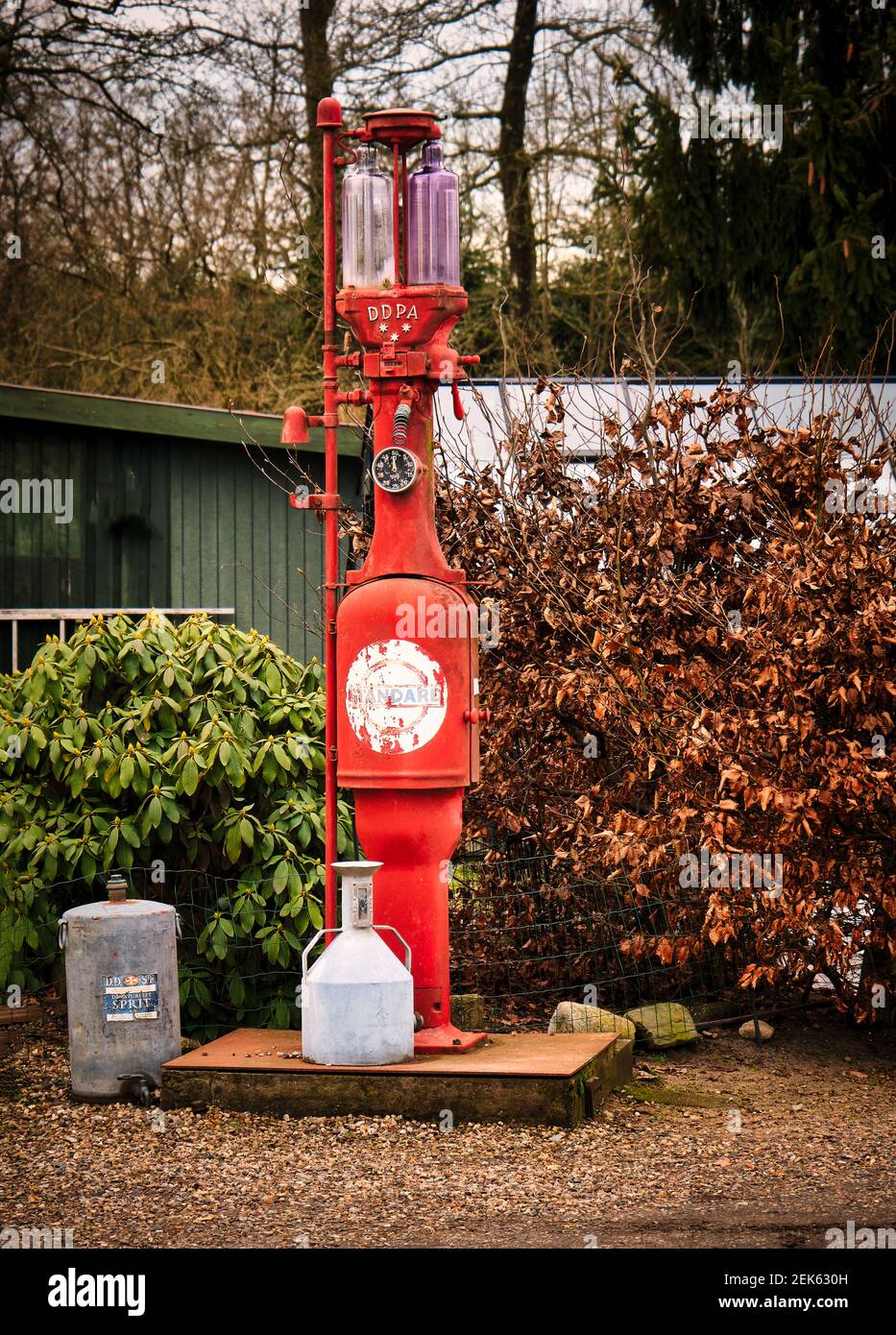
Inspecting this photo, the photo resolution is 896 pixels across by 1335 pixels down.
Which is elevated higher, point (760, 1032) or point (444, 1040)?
point (444, 1040)

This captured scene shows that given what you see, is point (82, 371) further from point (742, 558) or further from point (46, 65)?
point (742, 558)

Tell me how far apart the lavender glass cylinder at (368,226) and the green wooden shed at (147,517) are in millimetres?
4371

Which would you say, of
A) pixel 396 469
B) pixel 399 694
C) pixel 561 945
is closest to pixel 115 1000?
pixel 399 694

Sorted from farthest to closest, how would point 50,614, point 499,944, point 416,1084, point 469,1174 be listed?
1. point 50,614
2. point 499,944
3. point 416,1084
4. point 469,1174

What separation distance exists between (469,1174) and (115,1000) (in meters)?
1.79

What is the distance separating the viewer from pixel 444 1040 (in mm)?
6582

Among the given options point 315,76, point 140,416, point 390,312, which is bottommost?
point 390,312

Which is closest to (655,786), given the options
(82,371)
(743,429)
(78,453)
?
(743,429)

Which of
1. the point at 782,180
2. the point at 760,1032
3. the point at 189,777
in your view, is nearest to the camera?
the point at 189,777

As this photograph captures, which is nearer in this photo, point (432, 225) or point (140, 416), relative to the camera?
point (432, 225)

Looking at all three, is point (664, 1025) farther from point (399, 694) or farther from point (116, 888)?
point (116, 888)

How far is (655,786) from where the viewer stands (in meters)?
7.98

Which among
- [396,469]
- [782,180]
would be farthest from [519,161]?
[396,469]

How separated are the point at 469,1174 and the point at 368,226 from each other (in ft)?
11.8
